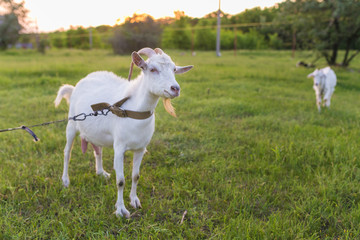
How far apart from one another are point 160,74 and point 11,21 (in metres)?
29.0

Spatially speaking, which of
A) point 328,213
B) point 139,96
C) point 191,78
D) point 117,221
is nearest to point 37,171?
point 117,221

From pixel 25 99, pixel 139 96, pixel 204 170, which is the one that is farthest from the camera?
pixel 25 99

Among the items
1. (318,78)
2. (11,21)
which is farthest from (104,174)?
(11,21)

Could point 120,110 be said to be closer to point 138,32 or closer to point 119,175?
point 119,175

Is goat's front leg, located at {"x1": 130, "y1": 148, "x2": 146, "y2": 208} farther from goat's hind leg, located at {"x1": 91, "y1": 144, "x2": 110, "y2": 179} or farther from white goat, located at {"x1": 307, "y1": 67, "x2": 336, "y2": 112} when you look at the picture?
white goat, located at {"x1": 307, "y1": 67, "x2": 336, "y2": 112}

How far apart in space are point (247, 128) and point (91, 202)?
3357mm

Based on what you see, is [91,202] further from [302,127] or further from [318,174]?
[302,127]

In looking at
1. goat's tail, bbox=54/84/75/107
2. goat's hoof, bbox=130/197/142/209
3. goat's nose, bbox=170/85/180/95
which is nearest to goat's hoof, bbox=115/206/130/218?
goat's hoof, bbox=130/197/142/209

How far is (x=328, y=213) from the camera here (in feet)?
9.64

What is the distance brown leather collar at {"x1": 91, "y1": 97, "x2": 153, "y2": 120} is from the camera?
8.94 feet

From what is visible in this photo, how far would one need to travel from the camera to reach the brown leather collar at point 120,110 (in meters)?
2.72

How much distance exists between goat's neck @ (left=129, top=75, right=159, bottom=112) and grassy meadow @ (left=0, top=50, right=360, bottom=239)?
499 millimetres

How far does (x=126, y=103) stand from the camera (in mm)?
2881

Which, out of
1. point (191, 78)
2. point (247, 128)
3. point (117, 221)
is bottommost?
point (117, 221)
